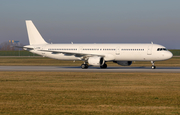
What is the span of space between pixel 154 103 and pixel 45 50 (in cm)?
3598

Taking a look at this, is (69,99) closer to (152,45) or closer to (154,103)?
(154,103)

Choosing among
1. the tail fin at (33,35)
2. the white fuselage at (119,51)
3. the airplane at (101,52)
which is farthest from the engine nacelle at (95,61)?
the tail fin at (33,35)

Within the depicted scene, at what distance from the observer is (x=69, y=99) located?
16250 mm

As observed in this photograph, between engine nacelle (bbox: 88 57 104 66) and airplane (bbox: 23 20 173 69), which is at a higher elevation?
airplane (bbox: 23 20 173 69)

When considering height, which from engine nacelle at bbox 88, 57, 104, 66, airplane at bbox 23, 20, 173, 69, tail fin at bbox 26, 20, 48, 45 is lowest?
engine nacelle at bbox 88, 57, 104, 66

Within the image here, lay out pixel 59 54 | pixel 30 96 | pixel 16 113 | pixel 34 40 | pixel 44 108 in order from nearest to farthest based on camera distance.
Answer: pixel 16 113
pixel 44 108
pixel 30 96
pixel 59 54
pixel 34 40

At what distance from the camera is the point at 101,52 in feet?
153

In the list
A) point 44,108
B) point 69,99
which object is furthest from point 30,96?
point 44,108

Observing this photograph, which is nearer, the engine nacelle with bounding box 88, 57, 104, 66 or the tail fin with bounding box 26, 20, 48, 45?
the engine nacelle with bounding box 88, 57, 104, 66

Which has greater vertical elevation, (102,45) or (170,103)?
(102,45)

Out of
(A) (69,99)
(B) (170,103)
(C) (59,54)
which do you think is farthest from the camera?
(C) (59,54)

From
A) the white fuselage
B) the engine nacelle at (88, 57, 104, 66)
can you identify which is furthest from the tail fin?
the engine nacelle at (88, 57, 104, 66)

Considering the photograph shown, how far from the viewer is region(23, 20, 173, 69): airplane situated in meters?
44.1

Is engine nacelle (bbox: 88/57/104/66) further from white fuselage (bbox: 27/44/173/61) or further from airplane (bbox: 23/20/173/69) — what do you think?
white fuselage (bbox: 27/44/173/61)
